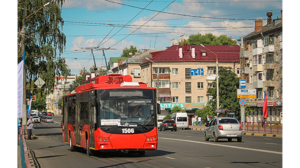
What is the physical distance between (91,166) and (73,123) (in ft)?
21.4

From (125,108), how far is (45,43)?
24028 millimetres

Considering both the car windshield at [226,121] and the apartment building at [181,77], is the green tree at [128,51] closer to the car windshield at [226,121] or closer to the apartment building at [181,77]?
the apartment building at [181,77]

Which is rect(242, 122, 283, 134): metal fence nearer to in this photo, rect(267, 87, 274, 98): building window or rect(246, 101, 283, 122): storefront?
rect(246, 101, 283, 122): storefront

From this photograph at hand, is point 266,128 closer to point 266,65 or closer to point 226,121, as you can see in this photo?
point 226,121

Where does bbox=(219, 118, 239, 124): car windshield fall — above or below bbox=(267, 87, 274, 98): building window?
below

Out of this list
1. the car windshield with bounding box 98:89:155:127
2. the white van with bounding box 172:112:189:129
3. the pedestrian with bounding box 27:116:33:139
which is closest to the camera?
the car windshield with bounding box 98:89:155:127

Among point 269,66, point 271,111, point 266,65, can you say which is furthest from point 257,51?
point 271,111

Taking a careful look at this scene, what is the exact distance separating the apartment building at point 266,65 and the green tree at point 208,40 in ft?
85.5

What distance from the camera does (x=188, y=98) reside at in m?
87.4

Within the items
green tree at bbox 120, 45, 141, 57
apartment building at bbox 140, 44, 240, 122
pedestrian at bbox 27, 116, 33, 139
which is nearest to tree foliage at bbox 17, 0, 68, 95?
pedestrian at bbox 27, 116, 33, 139

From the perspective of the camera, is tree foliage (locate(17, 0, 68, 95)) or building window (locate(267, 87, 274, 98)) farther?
building window (locate(267, 87, 274, 98))

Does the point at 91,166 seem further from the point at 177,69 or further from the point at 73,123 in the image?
the point at 177,69

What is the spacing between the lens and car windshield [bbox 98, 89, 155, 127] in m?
16.1
